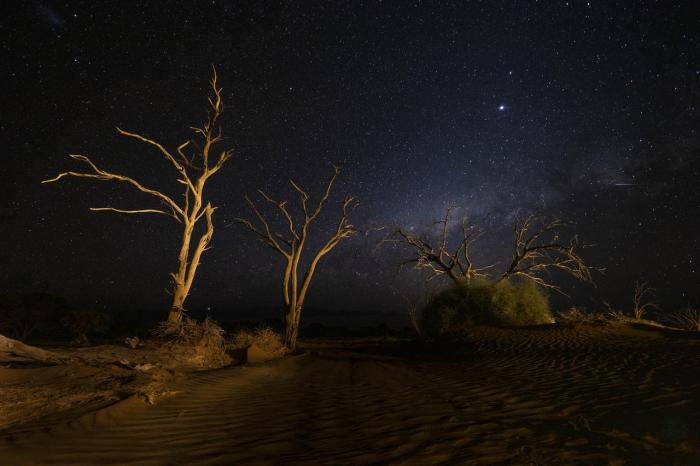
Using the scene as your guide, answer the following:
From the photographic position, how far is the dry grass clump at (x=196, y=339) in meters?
11.1

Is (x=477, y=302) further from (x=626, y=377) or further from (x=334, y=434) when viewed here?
(x=334, y=434)

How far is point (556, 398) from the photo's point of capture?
578cm

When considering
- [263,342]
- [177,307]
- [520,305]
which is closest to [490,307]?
[520,305]

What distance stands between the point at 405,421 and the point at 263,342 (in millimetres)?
10600

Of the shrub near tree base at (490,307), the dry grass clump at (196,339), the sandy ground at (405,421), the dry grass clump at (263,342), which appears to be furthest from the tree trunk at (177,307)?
the shrub near tree base at (490,307)

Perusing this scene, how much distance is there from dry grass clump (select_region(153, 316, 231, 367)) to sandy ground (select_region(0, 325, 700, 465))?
2982 millimetres

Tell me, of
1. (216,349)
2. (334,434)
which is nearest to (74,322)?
(216,349)

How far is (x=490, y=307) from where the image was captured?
63.8 feet

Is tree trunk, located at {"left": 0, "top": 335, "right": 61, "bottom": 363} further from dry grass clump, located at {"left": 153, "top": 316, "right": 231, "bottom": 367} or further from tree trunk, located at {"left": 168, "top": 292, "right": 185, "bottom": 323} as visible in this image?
tree trunk, located at {"left": 168, "top": 292, "right": 185, "bottom": 323}

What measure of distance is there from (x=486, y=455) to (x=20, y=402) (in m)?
5.74

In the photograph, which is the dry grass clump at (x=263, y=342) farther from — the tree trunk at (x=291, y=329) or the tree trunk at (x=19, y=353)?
the tree trunk at (x=19, y=353)

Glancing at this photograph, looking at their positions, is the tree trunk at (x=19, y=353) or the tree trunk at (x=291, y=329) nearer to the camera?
the tree trunk at (x=19, y=353)

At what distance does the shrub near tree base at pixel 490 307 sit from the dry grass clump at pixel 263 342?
7966 mm

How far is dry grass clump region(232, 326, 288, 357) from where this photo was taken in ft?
46.2
